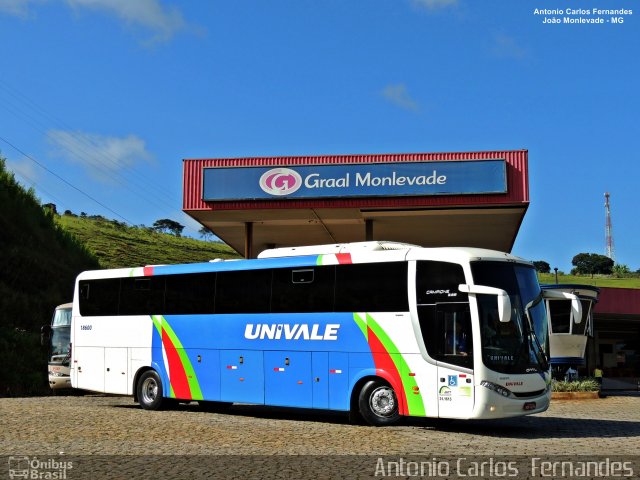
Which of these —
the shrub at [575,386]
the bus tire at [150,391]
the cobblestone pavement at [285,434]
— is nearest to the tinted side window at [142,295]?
the bus tire at [150,391]

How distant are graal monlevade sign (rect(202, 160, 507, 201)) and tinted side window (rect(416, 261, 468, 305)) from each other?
39.8 feet

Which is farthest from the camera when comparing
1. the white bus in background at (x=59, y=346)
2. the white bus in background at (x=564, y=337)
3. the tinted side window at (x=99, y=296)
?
the white bus in background at (x=564, y=337)

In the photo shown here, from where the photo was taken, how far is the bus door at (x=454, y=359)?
13883 millimetres

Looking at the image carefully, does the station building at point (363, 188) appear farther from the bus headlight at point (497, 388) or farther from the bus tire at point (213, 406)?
the bus headlight at point (497, 388)

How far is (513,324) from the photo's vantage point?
1415 cm

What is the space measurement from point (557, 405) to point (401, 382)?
9396 mm

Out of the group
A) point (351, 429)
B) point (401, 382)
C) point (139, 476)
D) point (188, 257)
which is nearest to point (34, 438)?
point (139, 476)

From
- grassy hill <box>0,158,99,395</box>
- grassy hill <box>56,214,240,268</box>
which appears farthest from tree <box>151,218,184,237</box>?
grassy hill <box>0,158,99,395</box>

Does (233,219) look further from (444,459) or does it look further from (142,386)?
(444,459)

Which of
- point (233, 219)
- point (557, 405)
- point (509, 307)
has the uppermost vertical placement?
point (233, 219)

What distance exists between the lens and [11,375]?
91.9ft

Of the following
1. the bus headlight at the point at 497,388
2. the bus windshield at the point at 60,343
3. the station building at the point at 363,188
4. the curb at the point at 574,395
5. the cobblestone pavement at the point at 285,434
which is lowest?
the curb at the point at 574,395

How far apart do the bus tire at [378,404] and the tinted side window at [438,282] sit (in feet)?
6.01

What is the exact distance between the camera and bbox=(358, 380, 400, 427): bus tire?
15055 millimetres
